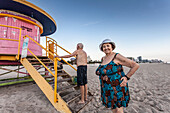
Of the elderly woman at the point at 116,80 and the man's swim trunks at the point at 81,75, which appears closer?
the elderly woman at the point at 116,80

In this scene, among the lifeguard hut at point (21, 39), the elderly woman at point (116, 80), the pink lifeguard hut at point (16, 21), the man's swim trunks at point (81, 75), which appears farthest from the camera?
the pink lifeguard hut at point (16, 21)

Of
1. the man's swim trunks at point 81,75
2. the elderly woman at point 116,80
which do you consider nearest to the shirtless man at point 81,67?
the man's swim trunks at point 81,75

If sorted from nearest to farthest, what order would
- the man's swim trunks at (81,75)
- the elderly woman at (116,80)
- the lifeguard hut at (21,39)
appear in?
the elderly woman at (116,80) < the man's swim trunks at (81,75) < the lifeguard hut at (21,39)

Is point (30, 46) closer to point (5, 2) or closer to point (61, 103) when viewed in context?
point (5, 2)

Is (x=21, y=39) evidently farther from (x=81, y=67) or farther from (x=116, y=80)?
(x=116, y=80)

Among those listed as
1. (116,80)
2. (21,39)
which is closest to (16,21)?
(21,39)

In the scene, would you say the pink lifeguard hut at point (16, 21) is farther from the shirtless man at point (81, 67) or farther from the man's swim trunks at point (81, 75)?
the man's swim trunks at point (81, 75)

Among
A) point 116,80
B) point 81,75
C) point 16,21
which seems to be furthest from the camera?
point 16,21

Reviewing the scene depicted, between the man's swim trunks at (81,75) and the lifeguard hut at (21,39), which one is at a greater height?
the lifeguard hut at (21,39)

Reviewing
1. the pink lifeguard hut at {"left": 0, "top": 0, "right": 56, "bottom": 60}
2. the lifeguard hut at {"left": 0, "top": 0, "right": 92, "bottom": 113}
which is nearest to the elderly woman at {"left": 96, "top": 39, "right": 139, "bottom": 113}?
the lifeguard hut at {"left": 0, "top": 0, "right": 92, "bottom": 113}

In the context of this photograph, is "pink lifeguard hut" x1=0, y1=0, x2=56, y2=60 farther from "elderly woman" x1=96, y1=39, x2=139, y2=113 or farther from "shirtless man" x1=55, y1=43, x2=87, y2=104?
"elderly woman" x1=96, y1=39, x2=139, y2=113

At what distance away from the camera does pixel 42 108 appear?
2.55 m

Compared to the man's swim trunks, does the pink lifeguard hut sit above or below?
above

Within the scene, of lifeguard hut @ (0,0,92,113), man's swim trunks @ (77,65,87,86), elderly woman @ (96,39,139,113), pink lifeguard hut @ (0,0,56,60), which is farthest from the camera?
pink lifeguard hut @ (0,0,56,60)
